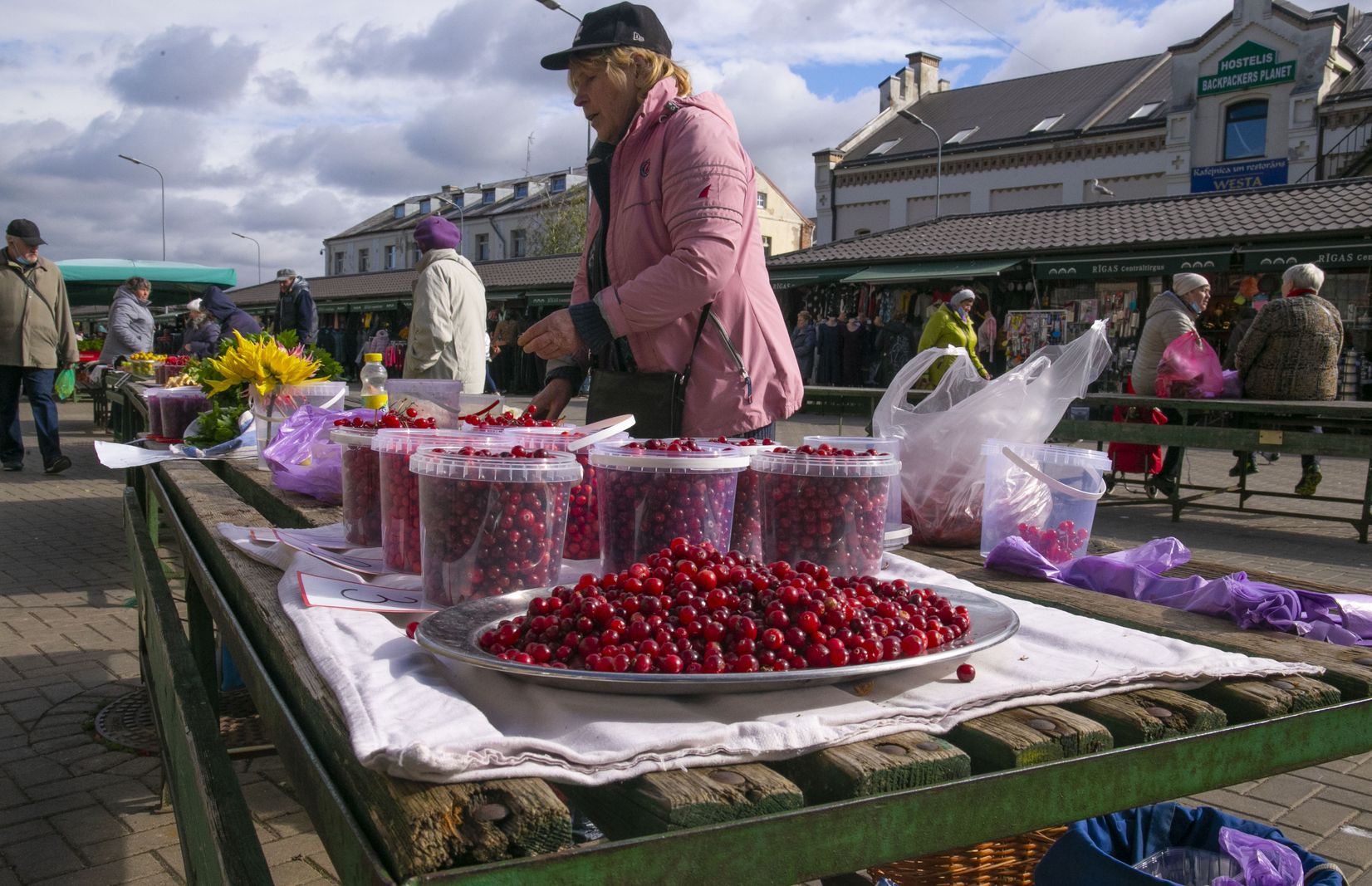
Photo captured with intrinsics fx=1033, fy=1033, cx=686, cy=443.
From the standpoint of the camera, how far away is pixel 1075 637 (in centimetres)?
132

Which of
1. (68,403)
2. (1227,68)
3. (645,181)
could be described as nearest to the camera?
(645,181)

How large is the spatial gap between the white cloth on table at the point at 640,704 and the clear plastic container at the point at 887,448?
57cm

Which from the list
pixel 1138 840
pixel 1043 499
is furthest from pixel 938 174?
pixel 1138 840

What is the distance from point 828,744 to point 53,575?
19.2ft

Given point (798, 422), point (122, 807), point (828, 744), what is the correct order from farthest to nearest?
1. point (798, 422)
2. point (122, 807)
3. point (828, 744)

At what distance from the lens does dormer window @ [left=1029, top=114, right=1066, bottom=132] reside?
108ft

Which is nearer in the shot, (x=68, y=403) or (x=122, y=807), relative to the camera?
(x=122, y=807)

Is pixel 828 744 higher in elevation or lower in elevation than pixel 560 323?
lower

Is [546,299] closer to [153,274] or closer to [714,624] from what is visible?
[153,274]

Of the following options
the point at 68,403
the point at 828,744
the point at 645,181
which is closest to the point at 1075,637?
the point at 828,744

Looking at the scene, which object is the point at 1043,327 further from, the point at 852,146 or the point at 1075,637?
the point at 852,146

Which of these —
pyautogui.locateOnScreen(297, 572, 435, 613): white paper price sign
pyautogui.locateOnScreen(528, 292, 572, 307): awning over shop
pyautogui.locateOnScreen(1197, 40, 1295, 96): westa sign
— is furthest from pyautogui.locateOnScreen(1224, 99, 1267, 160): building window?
pyautogui.locateOnScreen(297, 572, 435, 613): white paper price sign

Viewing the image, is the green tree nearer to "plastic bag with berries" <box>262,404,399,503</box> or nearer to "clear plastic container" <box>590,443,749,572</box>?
"plastic bag with berries" <box>262,404,399,503</box>

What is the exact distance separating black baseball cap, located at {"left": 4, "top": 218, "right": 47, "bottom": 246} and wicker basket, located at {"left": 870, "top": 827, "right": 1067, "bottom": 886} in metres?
9.34
